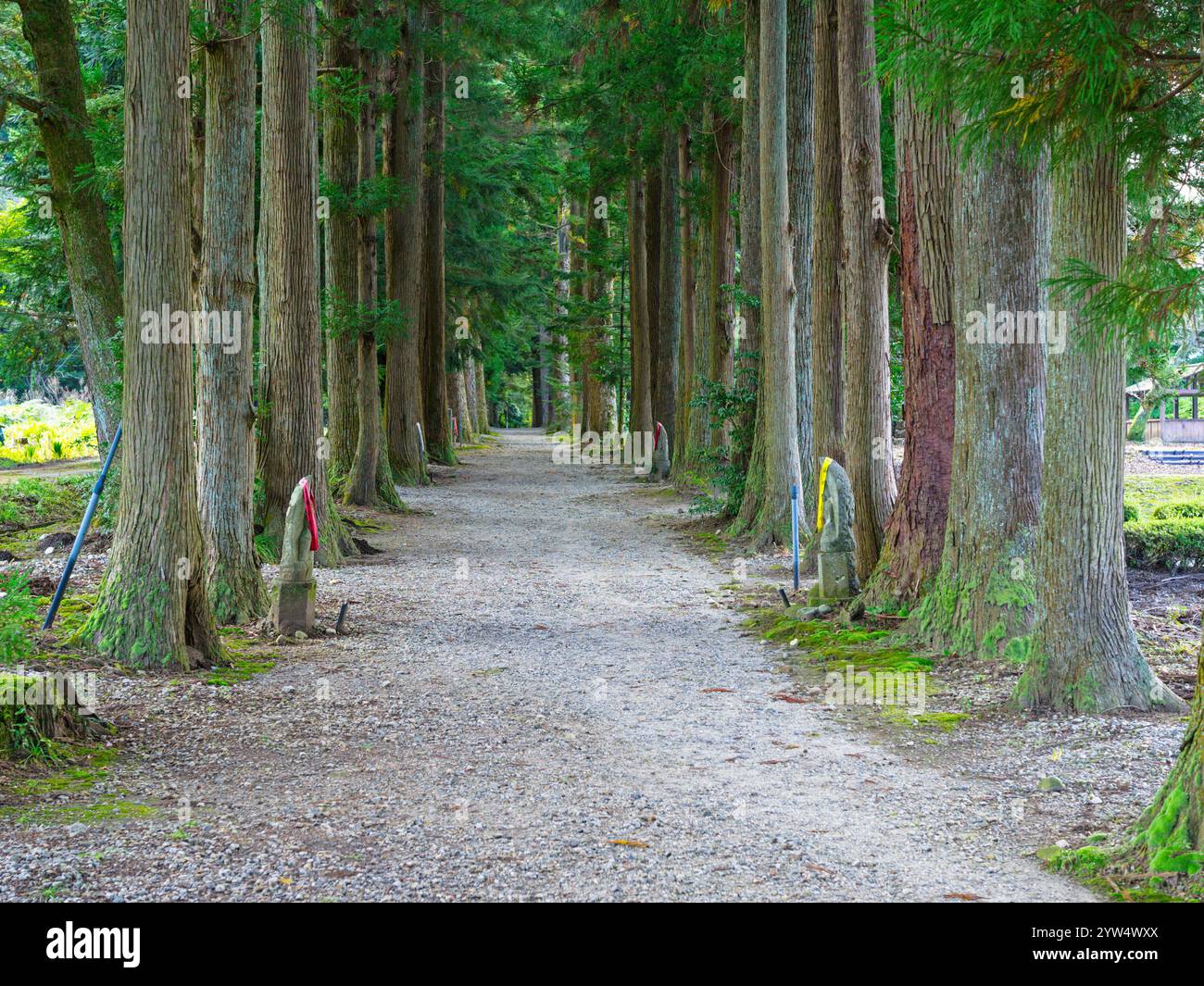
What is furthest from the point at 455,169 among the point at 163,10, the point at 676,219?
the point at 163,10

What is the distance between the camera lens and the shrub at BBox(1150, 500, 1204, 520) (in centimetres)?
1414

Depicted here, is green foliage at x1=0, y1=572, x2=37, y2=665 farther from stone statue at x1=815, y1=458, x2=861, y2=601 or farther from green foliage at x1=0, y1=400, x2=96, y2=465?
green foliage at x1=0, y1=400, x2=96, y2=465

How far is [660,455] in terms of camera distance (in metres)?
28.4

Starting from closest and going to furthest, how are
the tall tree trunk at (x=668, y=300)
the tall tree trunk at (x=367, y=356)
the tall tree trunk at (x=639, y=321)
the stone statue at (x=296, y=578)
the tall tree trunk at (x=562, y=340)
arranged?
the stone statue at (x=296, y=578), the tall tree trunk at (x=367, y=356), the tall tree trunk at (x=668, y=300), the tall tree trunk at (x=639, y=321), the tall tree trunk at (x=562, y=340)

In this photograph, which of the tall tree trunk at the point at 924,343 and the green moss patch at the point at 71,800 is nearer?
the green moss patch at the point at 71,800

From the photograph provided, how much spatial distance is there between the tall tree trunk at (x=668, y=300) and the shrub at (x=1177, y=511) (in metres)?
12.9

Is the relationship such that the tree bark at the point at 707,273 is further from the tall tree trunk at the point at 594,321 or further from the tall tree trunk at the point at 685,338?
the tall tree trunk at the point at 594,321

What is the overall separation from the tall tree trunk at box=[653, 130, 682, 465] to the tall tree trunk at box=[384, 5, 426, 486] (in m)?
5.57

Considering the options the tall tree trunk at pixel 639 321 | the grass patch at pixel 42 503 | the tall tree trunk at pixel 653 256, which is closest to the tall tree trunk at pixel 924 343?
the grass patch at pixel 42 503

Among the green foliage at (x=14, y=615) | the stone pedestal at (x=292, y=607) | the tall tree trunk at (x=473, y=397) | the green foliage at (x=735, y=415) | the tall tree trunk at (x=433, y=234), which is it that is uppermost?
the tall tree trunk at (x=433, y=234)

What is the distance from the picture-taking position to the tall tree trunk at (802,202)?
1564 cm

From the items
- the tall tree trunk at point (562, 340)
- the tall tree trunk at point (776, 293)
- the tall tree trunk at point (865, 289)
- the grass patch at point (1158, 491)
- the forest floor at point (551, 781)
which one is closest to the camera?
the forest floor at point (551, 781)

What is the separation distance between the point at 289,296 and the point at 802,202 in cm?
709

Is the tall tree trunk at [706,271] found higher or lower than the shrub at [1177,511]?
higher
